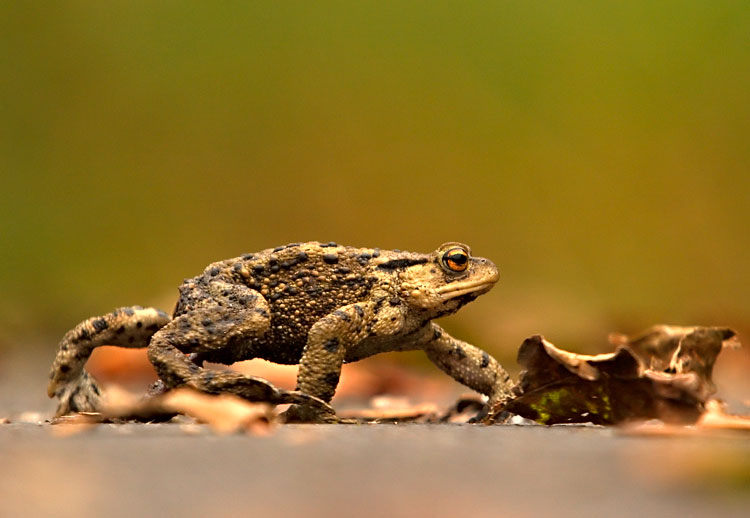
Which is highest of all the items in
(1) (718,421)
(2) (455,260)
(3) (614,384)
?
(2) (455,260)

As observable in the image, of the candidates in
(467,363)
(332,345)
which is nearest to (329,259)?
(332,345)

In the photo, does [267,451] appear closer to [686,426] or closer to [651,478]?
[651,478]

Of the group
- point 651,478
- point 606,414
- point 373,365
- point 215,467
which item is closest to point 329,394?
point 606,414

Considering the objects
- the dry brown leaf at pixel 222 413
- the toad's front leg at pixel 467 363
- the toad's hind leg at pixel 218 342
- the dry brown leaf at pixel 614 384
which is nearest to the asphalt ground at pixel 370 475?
the dry brown leaf at pixel 222 413

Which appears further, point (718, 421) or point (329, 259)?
point (329, 259)

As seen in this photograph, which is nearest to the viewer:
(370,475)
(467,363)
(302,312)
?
(370,475)

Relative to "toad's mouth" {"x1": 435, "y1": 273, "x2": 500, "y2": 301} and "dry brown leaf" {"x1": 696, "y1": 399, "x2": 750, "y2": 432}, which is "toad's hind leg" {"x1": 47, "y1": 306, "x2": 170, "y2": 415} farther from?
"dry brown leaf" {"x1": 696, "y1": 399, "x2": 750, "y2": 432}

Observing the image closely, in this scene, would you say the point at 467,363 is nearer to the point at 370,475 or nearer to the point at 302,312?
the point at 302,312
